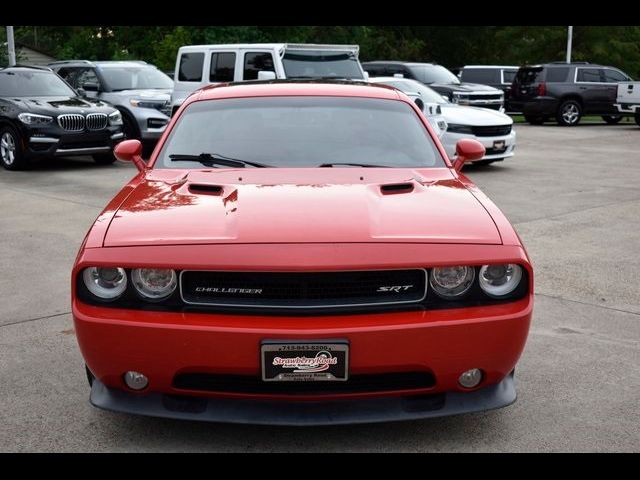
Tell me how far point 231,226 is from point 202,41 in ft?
104

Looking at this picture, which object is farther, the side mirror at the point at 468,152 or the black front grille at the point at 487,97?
the black front grille at the point at 487,97

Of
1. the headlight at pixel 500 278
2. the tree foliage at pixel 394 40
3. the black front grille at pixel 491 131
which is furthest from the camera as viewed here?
the tree foliage at pixel 394 40

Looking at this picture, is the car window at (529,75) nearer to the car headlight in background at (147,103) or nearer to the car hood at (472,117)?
the car hood at (472,117)

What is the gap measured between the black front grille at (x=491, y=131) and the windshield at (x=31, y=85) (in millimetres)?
6974

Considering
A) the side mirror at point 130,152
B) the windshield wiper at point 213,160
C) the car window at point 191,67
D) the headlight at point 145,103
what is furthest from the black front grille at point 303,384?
the headlight at point 145,103

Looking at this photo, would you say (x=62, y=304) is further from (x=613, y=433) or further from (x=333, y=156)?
(x=613, y=433)

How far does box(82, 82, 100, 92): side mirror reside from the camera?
52.5 ft

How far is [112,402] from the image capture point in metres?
3.39

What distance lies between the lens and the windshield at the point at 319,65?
47.6 feet

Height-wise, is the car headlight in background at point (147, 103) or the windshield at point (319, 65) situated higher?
the windshield at point (319, 65)

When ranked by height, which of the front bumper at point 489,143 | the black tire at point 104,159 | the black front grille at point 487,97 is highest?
the front bumper at point 489,143

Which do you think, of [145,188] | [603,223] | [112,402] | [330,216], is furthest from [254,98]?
[603,223]

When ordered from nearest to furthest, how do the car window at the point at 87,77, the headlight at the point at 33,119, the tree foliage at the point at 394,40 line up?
the headlight at the point at 33,119 → the car window at the point at 87,77 → the tree foliage at the point at 394,40

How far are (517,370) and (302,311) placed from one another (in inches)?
69.6
